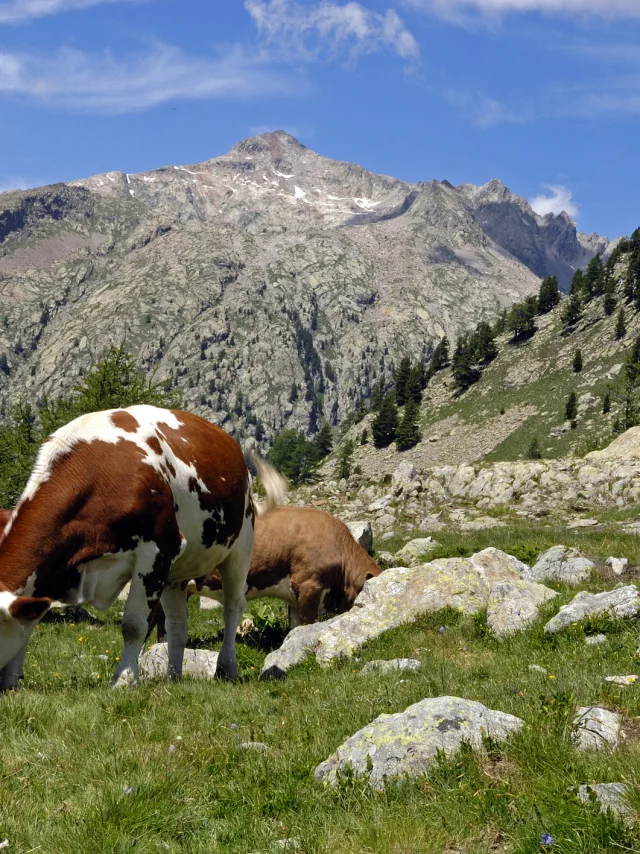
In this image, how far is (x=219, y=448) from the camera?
10625mm

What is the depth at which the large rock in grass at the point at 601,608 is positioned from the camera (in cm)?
968

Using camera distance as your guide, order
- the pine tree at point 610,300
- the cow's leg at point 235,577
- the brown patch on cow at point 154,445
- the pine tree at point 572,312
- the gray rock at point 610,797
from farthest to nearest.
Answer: the pine tree at point 572,312 → the pine tree at point 610,300 → the cow's leg at point 235,577 → the brown patch on cow at point 154,445 → the gray rock at point 610,797

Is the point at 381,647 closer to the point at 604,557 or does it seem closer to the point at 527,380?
the point at 604,557

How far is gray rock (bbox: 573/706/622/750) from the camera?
5277 mm

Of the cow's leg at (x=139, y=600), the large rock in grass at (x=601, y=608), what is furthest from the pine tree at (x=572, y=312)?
the cow's leg at (x=139, y=600)

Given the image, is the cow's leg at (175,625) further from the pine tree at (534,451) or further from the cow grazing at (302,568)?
the pine tree at (534,451)

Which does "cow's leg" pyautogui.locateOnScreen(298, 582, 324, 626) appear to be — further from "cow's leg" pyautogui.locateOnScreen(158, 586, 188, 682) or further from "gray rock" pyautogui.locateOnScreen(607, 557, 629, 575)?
"gray rock" pyautogui.locateOnScreen(607, 557, 629, 575)

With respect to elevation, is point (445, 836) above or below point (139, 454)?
below

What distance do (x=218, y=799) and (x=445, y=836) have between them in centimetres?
174

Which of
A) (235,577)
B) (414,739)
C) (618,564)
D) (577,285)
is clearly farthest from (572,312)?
(414,739)

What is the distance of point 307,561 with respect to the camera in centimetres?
1564

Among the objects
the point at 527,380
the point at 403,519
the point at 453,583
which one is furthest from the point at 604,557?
the point at 527,380

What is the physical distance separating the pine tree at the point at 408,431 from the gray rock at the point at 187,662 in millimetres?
106352

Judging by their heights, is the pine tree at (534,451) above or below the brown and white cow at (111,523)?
below
